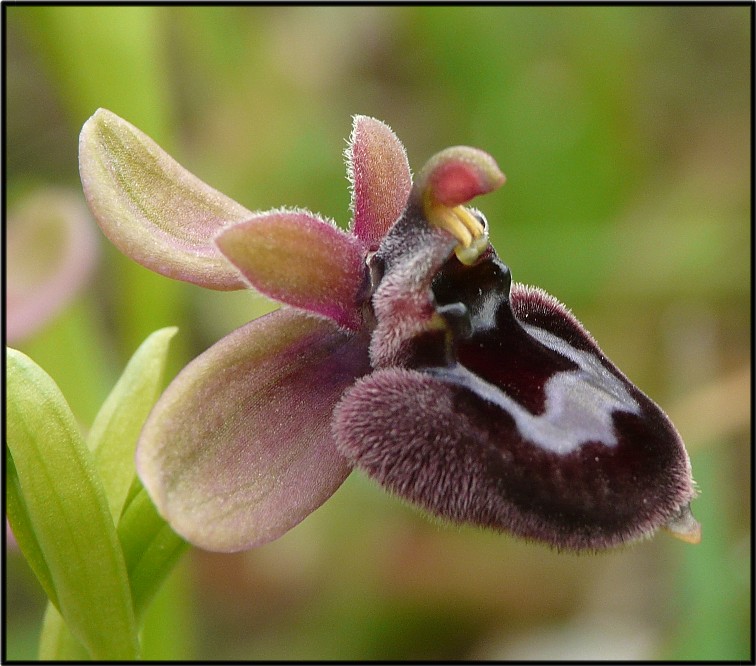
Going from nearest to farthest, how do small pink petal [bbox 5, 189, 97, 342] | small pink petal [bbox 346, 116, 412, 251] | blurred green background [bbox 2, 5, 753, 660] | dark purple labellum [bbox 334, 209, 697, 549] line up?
dark purple labellum [bbox 334, 209, 697, 549], small pink petal [bbox 346, 116, 412, 251], small pink petal [bbox 5, 189, 97, 342], blurred green background [bbox 2, 5, 753, 660]

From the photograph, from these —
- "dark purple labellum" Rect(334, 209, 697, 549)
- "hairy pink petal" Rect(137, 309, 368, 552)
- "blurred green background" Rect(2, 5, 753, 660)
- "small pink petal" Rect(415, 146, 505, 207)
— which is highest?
"small pink petal" Rect(415, 146, 505, 207)

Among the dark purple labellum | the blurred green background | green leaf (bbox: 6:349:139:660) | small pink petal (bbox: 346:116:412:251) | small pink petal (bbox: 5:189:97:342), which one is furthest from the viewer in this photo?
the blurred green background

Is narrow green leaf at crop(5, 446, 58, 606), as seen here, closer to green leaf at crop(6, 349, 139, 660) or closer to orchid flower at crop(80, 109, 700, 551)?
green leaf at crop(6, 349, 139, 660)

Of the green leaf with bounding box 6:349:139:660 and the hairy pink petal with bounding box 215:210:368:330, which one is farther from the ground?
the hairy pink petal with bounding box 215:210:368:330

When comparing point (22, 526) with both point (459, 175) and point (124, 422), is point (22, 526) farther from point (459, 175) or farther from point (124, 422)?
point (459, 175)

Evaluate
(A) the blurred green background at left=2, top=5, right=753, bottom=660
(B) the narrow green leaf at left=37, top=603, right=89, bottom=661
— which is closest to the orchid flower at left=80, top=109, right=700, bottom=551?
(B) the narrow green leaf at left=37, top=603, right=89, bottom=661

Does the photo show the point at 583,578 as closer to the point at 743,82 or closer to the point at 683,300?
the point at 683,300

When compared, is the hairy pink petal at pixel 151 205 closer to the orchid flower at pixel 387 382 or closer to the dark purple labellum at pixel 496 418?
the orchid flower at pixel 387 382

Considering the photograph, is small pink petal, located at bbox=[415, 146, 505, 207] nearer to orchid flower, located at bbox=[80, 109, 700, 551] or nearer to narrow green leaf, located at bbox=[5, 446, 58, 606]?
orchid flower, located at bbox=[80, 109, 700, 551]

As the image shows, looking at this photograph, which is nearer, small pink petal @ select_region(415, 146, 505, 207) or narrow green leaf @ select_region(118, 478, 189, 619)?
small pink petal @ select_region(415, 146, 505, 207)
